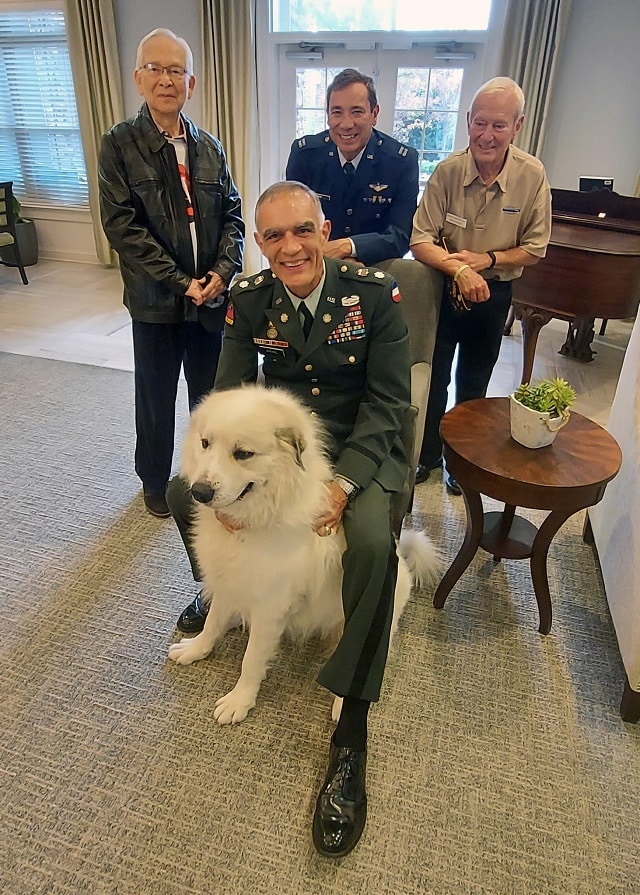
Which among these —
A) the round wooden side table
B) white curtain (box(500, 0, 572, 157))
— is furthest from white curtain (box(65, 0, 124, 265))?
the round wooden side table

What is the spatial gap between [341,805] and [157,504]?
1.35 meters

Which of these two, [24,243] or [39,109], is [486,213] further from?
[39,109]

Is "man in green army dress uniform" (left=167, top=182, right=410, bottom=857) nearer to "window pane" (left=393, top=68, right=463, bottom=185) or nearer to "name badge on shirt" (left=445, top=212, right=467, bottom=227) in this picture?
"name badge on shirt" (left=445, top=212, right=467, bottom=227)

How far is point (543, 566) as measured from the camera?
69.4 inches

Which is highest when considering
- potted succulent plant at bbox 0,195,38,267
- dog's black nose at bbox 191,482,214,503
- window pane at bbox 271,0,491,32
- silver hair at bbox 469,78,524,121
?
window pane at bbox 271,0,491,32

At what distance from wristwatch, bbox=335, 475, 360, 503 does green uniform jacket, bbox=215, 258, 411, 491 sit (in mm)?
64

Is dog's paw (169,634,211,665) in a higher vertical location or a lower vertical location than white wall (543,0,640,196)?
lower

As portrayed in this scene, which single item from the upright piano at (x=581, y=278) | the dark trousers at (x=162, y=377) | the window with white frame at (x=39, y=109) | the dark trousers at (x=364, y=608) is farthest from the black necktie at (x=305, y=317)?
the window with white frame at (x=39, y=109)

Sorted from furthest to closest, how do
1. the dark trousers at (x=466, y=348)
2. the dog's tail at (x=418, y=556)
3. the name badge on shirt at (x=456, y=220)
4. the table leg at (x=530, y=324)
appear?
the table leg at (x=530, y=324) → the dark trousers at (x=466, y=348) → the name badge on shirt at (x=456, y=220) → the dog's tail at (x=418, y=556)

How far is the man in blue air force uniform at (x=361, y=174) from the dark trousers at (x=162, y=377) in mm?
662

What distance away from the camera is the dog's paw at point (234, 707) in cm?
151

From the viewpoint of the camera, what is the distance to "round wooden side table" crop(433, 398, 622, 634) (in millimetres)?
1553

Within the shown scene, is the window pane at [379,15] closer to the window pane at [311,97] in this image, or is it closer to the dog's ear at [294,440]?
the window pane at [311,97]

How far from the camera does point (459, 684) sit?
1655mm
